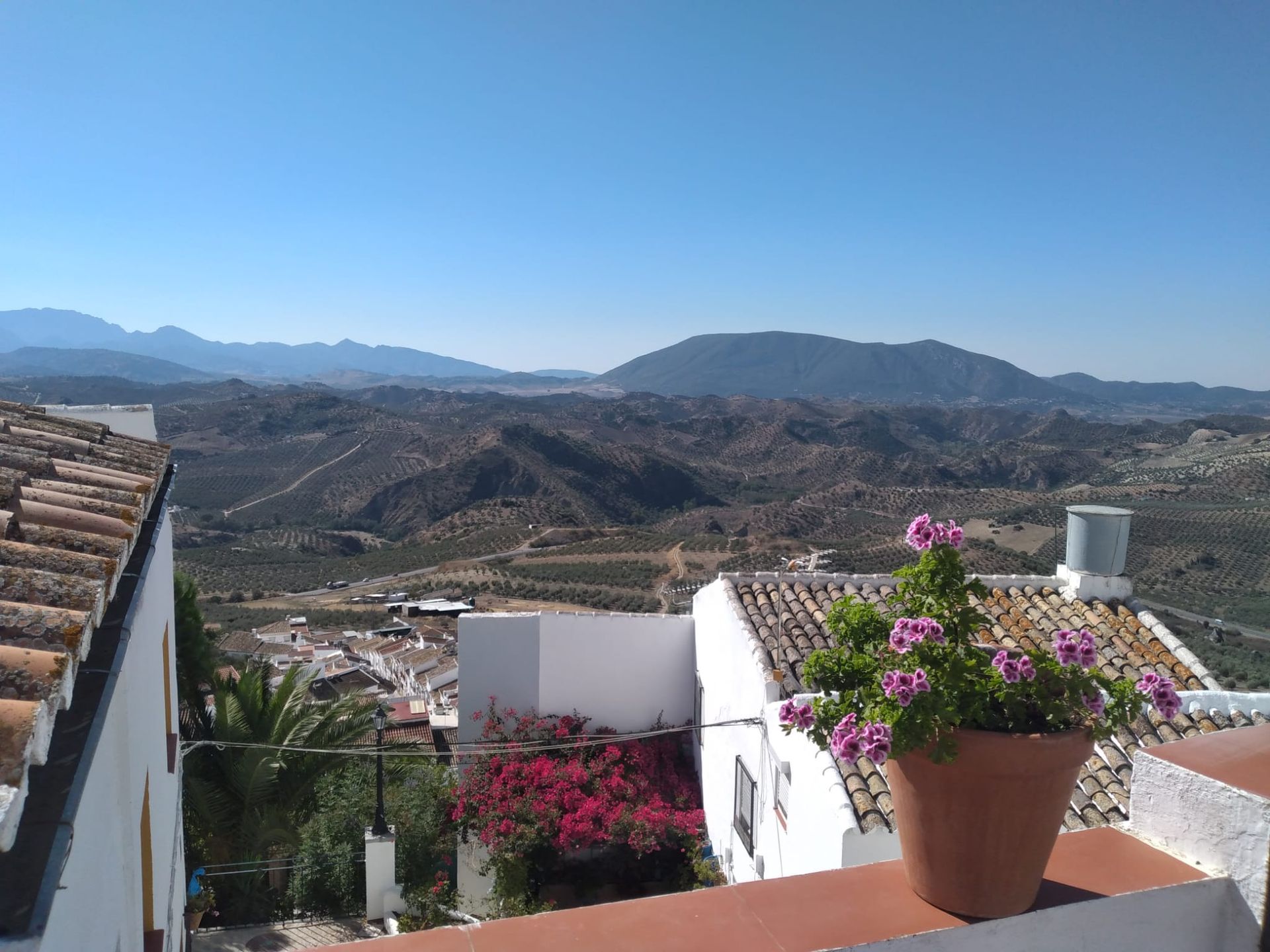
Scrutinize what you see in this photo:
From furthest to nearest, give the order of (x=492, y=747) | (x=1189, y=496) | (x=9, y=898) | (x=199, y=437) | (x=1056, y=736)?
(x=199, y=437) < (x=1189, y=496) < (x=492, y=747) < (x=1056, y=736) < (x=9, y=898)

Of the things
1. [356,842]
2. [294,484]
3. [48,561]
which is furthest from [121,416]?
[294,484]

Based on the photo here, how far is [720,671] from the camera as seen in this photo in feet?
28.8

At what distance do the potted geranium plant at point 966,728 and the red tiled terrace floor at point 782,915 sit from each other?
12 centimetres

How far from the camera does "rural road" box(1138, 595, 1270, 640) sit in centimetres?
2872

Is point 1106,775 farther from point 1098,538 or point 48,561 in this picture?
point 48,561

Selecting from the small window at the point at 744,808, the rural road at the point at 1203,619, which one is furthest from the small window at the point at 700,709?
the rural road at the point at 1203,619

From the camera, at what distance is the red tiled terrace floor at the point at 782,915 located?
5.87ft

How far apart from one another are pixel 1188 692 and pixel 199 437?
12505cm

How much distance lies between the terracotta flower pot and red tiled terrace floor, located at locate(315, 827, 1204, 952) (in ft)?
0.23

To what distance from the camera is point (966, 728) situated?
2.06m

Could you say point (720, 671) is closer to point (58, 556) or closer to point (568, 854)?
point (568, 854)

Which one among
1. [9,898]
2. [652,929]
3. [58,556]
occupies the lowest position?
[652,929]

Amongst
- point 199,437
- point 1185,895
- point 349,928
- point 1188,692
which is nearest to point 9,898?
point 1185,895

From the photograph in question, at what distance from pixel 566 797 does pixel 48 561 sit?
753cm
